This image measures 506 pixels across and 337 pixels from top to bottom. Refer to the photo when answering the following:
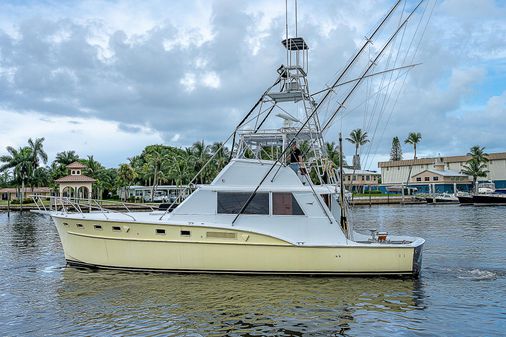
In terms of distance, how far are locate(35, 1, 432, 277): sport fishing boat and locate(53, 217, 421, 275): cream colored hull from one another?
28 mm

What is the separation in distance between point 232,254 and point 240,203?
1500 mm

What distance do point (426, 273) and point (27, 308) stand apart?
451 inches

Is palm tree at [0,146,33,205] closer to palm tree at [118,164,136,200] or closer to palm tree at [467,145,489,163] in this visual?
palm tree at [118,164,136,200]

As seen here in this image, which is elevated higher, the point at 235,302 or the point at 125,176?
the point at 125,176

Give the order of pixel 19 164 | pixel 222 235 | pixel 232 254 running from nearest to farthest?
1. pixel 222 235
2. pixel 232 254
3. pixel 19 164

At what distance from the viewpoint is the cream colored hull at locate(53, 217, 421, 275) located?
13.1 m

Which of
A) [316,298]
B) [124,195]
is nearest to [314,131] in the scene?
[316,298]

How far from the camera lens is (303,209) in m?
13.7

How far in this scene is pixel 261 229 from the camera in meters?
13.6

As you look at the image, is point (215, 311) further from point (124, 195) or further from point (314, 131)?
point (124, 195)

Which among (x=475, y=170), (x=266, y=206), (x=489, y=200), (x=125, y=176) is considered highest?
(x=475, y=170)

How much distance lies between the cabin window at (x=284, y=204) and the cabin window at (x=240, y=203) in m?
0.23

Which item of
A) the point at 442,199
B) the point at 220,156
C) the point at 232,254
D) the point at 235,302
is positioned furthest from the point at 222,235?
the point at 442,199

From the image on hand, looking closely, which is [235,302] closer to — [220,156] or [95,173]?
[220,156]
